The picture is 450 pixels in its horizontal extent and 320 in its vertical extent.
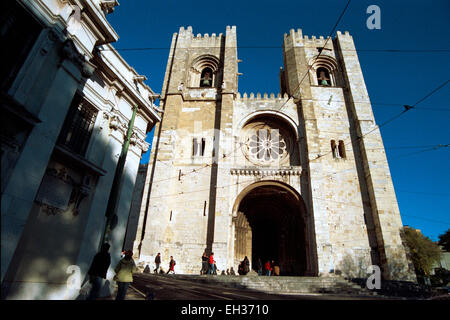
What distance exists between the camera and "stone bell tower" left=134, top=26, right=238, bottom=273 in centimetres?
1345

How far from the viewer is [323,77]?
1939cm

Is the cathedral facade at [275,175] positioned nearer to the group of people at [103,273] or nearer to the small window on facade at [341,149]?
the small window on facade at [341,149]

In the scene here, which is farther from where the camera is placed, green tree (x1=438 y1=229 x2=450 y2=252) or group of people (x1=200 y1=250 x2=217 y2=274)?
green tree (x1=438 y1=229 x2=450 y2=252)

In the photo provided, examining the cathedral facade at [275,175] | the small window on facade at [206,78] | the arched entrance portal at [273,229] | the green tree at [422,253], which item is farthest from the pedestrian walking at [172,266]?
the green tree at [422,253]

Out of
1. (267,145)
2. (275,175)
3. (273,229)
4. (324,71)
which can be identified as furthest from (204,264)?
(324,71)

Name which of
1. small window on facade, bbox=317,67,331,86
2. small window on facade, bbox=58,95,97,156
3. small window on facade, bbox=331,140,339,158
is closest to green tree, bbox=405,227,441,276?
small window on facade, bbox=331,140,339,158

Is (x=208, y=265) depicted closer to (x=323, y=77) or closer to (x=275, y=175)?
(x=275, y=175)

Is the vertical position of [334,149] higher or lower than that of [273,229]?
higher

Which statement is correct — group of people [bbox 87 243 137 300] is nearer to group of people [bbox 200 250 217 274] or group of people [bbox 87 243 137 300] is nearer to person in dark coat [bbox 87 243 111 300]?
person in dark coat [bbox 87 243 111 300]

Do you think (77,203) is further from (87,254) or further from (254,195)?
(254,195)

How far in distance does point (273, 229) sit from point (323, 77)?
12.7m

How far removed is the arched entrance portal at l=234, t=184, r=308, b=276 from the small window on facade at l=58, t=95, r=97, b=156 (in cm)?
1025

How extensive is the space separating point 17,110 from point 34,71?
978mm

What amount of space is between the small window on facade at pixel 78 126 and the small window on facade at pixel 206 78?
46.2 ft
